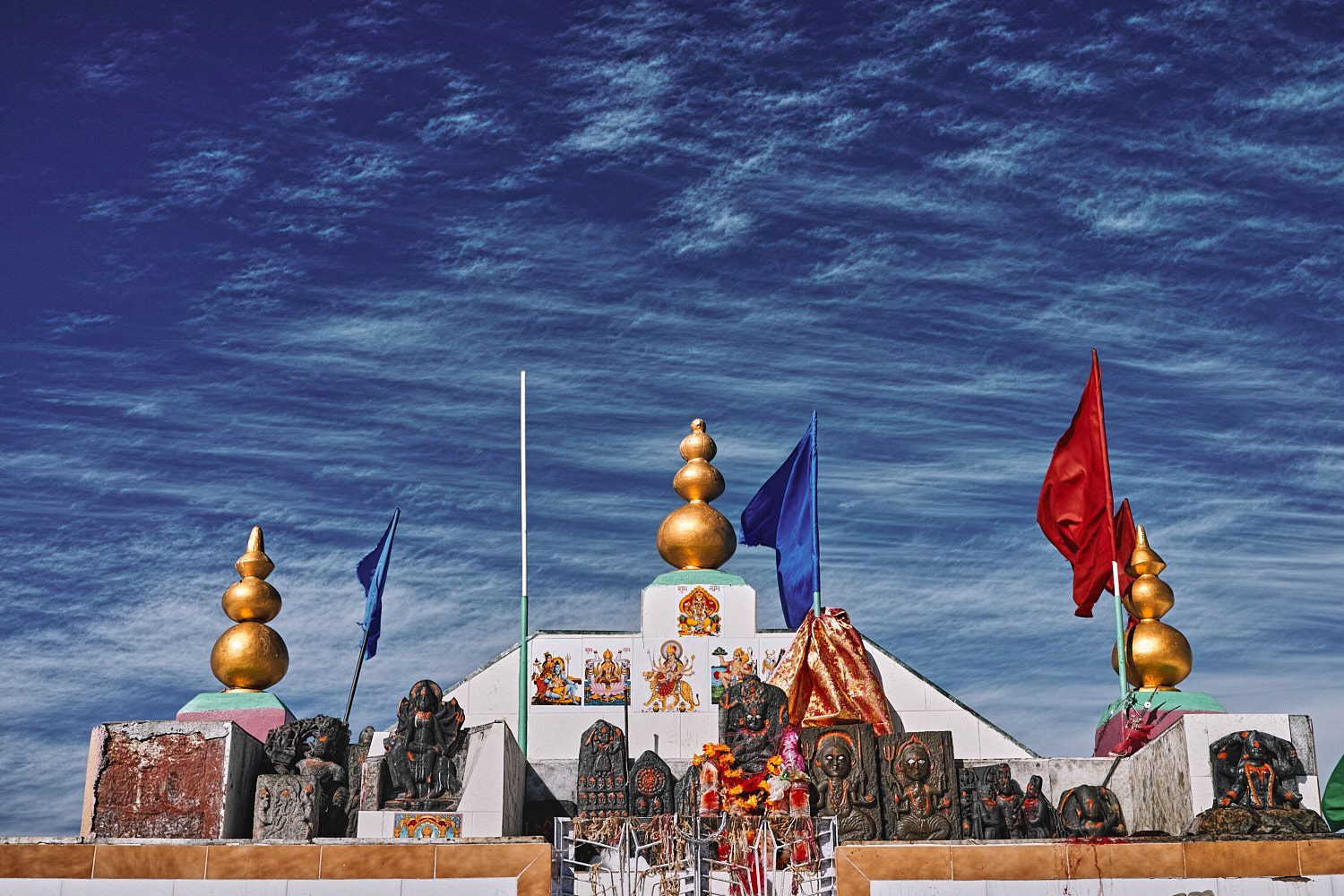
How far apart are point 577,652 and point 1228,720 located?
8.40m

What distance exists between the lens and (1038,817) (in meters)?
16.6

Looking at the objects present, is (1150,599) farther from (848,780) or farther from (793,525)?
(848,780)

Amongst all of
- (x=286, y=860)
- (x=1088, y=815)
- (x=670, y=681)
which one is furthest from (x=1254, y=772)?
(x=286, y=860)

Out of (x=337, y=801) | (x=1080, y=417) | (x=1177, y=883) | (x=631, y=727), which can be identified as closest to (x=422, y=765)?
Answer: (x=337, y=801)

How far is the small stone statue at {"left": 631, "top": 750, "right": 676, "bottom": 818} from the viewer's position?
17.1 meters

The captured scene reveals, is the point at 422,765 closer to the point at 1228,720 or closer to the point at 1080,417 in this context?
the point at 1228,720

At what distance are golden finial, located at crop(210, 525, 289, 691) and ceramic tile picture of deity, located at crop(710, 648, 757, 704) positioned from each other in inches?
225

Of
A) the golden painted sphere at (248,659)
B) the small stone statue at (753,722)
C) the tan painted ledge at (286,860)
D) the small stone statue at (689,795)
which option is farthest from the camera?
the golden painted sphere at (248,659)

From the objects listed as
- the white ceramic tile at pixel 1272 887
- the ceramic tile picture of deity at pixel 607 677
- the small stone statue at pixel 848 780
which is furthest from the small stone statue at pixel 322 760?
the white ceramic tile at pixel 1272 887

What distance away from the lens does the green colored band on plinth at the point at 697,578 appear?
21766mm

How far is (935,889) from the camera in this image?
43.4ft

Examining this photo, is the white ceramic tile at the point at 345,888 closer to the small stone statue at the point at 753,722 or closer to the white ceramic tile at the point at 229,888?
the white ceramic tile at the point at 229,888

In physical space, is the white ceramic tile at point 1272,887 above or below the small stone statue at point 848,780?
below

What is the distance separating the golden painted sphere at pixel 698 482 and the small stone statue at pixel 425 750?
680cm
